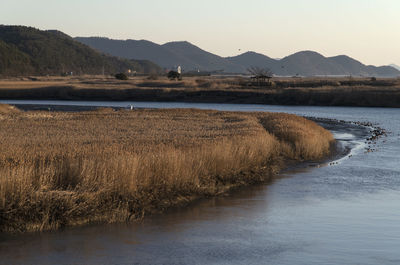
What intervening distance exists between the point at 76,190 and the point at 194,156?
17.9ft

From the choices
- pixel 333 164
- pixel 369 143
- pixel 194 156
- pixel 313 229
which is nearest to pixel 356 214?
pixel 313 229

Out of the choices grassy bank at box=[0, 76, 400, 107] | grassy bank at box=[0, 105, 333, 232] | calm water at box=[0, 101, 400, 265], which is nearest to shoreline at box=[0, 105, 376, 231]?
grassy bank at box=[0, 105, 333, 232]

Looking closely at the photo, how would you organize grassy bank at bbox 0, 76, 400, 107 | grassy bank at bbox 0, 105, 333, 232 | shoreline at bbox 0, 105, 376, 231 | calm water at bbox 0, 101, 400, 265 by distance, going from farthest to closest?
grassy bank at bbox 0, 76, 400, 107
shoreline at bbox 0, 105, 376, 231
grassy bank at bbox 0, 105, 333, 232
calm water at bbox 0, 101, 400, 265

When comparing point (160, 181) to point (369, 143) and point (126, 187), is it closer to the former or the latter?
point (126, 187)

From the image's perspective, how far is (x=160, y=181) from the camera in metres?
18.0

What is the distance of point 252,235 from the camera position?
1516 cm

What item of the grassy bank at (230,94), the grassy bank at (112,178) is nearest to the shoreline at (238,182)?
the grassy bank at (112,178)

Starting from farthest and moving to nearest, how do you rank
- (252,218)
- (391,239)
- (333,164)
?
(333,164)
(252,218)
(391,239)

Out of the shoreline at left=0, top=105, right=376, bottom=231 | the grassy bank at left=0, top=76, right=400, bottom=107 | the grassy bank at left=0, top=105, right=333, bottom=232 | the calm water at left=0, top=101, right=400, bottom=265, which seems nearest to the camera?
the calm water at left=0, top=101, right=400, bottom=265

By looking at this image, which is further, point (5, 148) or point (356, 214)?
point (5, 148)

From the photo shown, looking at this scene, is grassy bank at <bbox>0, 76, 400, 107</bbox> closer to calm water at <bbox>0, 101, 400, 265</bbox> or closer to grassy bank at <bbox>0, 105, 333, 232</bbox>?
grassy bank at <bbox>0, 105, 333, 232</bbox>

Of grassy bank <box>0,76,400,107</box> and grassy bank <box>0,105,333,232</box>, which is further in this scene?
grassy bank <box>0,76,400,107</box>

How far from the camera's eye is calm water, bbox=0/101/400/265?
1317 centimetres

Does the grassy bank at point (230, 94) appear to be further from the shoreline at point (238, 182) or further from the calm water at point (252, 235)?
the calm water at point (252, 235)
